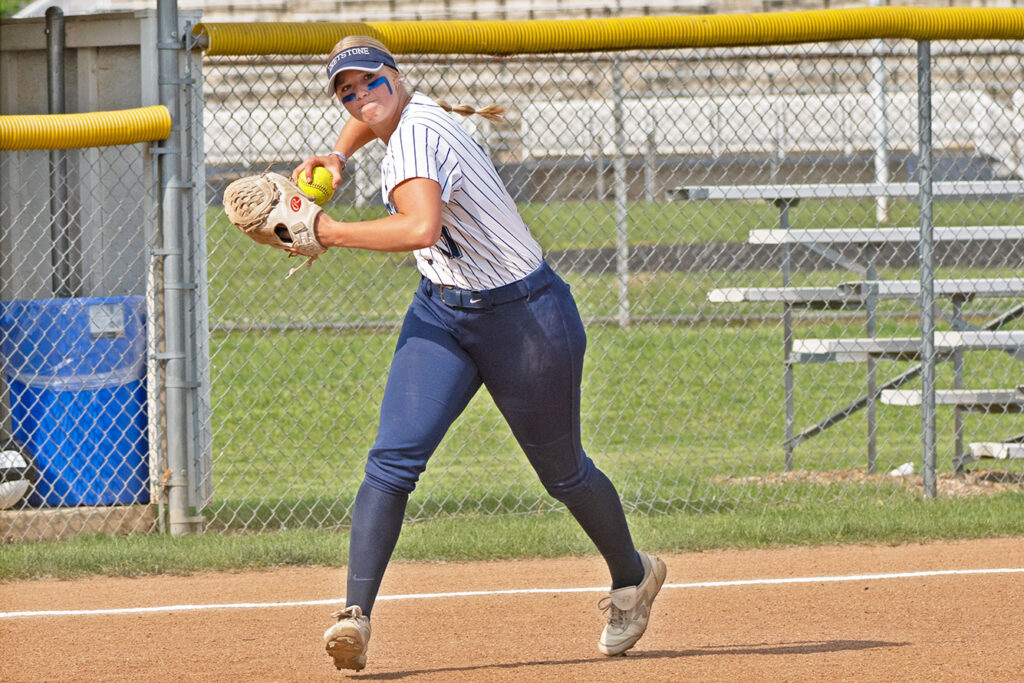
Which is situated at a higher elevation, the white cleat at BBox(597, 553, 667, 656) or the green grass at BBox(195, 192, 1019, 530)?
the white cleat at BBox(597, 553, 667, 656)

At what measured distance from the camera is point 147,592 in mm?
5621

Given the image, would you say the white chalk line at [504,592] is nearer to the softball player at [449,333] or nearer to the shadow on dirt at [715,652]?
the shadow on dirt at [715,652]

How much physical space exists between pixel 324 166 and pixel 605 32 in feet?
8.96

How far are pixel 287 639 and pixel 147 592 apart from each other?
1.15m

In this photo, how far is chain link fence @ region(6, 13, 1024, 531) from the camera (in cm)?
745

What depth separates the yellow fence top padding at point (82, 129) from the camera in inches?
245

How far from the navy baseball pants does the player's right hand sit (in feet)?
1.63

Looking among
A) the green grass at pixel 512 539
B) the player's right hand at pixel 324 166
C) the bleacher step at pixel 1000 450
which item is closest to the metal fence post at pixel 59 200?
the green grass at pixel 512 539

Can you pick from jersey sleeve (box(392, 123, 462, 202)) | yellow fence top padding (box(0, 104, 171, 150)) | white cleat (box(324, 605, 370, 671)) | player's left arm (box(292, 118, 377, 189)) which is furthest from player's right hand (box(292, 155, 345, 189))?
yellow fence top padding (box(0, 104, 171, 150))

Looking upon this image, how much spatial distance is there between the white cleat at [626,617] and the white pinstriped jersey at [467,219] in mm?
1088

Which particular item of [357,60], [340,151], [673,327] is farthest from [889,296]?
[357,60]

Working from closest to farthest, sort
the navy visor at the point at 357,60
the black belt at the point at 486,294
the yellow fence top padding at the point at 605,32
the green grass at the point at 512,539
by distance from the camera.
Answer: the navy visor at the point at 357,60
the black belt at the point at 486,294
the green grass at the point at 512,539
the yellow fence top padding at the point at 605,32

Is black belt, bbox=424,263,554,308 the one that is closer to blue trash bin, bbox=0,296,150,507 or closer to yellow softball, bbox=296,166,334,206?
yellow softball, bbox=296,166,334,206

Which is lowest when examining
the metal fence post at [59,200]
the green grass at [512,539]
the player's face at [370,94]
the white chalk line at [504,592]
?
the green grass at [512,539]
